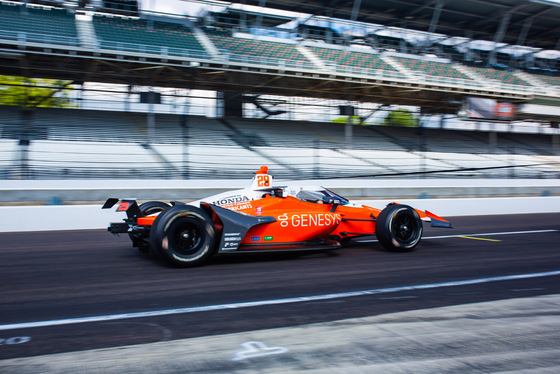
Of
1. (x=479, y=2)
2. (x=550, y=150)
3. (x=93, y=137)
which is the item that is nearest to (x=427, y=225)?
(x=93, y=137)

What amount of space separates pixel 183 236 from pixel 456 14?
29.4m

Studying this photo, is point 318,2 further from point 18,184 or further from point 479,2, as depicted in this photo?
point 18,184

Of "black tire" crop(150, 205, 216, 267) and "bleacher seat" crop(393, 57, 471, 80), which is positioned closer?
"black tire" crop(150, 205, 216, 267)

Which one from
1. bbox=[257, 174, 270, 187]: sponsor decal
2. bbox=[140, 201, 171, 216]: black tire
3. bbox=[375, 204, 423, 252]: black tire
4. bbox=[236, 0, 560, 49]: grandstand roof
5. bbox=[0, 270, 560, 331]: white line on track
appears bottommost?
bbox=[0, 270, 560, 331]: white line on track

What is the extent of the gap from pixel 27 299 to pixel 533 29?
1483 inches

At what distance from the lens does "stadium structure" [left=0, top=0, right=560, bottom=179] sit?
1716cm

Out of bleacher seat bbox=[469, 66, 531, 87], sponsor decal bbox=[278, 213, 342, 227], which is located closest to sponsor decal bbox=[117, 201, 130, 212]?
sponsor decal bbox=[278, 213, 342, 227]

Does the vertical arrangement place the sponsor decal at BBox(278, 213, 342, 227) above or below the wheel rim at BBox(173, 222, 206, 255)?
above

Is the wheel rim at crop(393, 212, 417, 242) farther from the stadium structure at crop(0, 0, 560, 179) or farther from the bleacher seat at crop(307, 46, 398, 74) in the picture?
the bleacher seat at crop(307, 46, 398, 74)

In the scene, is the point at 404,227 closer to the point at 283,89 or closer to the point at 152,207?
the point at 152,207

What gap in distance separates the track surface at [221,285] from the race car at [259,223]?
0.69 feet

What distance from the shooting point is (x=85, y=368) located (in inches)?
103

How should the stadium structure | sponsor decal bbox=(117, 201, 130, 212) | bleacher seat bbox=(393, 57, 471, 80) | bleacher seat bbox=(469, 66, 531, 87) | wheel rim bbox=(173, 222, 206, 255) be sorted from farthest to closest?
1. bleacher seat bbox=(469, 66, 531, 87)
2. bleacher seat bbox=(393, 57, 471, 80)
3. the stadium structure
4. sponsor decal bbox=(117, 201, 130, 212)
5. wheel rim bbox=(173, 222, 206, 255)

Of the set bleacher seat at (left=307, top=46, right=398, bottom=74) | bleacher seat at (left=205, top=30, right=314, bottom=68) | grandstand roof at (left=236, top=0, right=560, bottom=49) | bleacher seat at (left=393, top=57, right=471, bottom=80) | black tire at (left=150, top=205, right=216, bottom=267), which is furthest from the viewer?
bleacher seat at (left=393, top=57, right=471, bottom=80)
